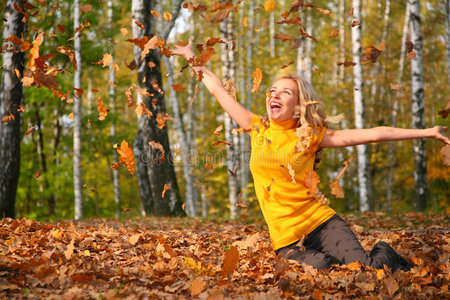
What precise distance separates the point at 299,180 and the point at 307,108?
25.9 inches

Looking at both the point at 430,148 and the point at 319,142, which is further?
the point at 430,148

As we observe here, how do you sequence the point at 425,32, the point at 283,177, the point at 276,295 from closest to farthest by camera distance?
the point at 276,295 < the point at 283,177 < the point at 425,32

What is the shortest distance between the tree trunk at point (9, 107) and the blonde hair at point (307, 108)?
5.39 metres

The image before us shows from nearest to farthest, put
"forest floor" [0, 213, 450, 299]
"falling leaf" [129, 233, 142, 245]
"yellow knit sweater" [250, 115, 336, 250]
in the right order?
"forest floor" [0, 213, 450, 299] → "yellow knit sweater" [250, 115, 336, 250] → "falling leaf" [129, 233, 142, 245]

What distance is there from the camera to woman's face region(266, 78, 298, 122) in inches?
148

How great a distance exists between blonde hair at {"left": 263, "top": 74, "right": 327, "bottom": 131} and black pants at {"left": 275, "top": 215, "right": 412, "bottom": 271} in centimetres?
88

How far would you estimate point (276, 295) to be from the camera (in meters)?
2.78

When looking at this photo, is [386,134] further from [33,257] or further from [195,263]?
[33,257]

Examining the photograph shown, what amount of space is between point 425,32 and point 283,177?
17356mm

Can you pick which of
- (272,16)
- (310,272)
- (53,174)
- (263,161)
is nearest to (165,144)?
(263,161)

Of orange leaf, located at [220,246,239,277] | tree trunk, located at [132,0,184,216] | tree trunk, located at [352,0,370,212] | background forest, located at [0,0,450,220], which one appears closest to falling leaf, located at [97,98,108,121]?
orange leaf, located at [220,246,239,277]

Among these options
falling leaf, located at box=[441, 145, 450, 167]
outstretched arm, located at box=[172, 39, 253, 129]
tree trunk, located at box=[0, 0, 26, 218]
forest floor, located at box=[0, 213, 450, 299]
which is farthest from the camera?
tree trunk, located at box=[0, 0, 26, 218]

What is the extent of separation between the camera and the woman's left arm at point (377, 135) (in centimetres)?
312

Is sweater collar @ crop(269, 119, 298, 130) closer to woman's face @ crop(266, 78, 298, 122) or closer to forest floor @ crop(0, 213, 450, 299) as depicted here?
woman's face @ crop(266, 78, 298, 122)
